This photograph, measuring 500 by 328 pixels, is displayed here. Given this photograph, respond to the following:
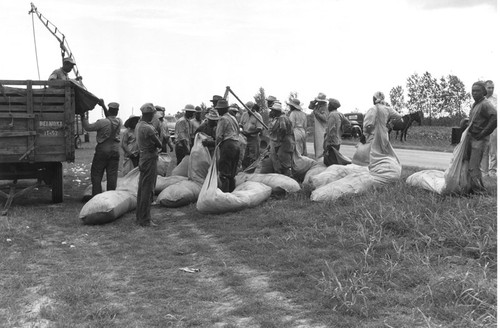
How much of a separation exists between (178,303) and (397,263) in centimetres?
184

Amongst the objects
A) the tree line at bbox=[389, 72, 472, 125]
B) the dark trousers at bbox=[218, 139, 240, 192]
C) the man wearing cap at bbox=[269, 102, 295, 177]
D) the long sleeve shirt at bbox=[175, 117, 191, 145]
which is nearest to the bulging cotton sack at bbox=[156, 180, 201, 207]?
the dark trousers at bbox=[218, 139, 240, 192]

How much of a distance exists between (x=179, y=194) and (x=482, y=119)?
4385 mm

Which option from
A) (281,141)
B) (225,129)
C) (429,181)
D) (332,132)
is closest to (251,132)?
(281,141)

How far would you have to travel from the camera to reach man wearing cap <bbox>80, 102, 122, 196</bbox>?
923 cm

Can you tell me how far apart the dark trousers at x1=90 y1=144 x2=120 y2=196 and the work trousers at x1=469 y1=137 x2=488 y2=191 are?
5.37 m

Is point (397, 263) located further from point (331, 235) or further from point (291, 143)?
point (291, 143)

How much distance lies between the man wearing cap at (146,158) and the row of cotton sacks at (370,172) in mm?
2238

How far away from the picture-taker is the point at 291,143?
9.84 meters

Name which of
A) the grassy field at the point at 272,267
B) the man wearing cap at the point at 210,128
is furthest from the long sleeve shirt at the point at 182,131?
the grassy field at the point at 272,267

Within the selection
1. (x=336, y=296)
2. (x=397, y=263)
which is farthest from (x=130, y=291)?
(x=397, y=263)

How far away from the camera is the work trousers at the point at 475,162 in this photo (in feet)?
22.0

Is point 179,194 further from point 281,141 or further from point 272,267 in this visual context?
point 272,267

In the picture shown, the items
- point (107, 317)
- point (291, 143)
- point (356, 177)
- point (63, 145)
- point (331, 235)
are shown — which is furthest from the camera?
point (291, 143)

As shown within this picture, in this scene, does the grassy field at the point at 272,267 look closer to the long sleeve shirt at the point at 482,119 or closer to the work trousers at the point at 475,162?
the work trousers at the point at 475,162
